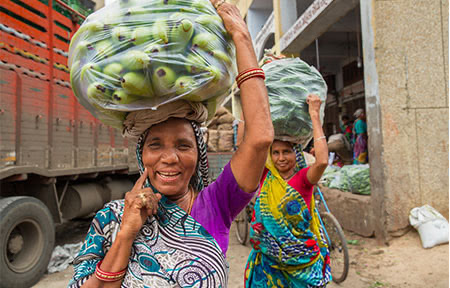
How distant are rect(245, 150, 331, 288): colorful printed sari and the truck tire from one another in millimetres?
2751

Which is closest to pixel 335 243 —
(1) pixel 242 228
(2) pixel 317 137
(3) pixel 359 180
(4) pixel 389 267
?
(4) pixel 389 267

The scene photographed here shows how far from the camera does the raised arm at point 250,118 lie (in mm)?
1068

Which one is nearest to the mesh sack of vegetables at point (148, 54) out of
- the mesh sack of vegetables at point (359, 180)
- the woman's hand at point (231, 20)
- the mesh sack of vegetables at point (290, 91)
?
the woman's hand at point (231, 20)

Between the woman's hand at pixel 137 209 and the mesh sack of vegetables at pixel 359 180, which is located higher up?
the woman's hand at pixel 137 209

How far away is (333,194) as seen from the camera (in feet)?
19.5

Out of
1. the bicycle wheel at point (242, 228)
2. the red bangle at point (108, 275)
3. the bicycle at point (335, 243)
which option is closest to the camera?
the red bangle at point (108, 275)

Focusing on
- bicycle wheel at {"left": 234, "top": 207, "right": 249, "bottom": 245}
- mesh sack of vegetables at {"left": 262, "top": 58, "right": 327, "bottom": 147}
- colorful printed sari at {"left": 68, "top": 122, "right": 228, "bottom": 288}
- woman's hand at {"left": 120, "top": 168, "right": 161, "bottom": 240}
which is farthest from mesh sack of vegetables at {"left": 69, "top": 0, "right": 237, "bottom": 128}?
bicycle wheel at {"left": 234, "top": 207, "right": 249, "bottom": 245}

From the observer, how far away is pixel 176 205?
3.73 ft

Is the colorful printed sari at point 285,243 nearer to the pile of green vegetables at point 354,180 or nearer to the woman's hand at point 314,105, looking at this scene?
the woman's hand at point 314,105

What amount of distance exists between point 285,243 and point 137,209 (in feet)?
4.78

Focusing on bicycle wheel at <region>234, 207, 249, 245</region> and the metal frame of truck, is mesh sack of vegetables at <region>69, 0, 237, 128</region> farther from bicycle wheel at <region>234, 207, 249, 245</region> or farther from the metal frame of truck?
bicycle wheel at <region>234, 207, 249, 245</region>

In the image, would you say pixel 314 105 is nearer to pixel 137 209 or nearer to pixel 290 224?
pixel 290 224

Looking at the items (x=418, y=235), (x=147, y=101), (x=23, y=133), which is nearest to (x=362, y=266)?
(x=418, y=235)

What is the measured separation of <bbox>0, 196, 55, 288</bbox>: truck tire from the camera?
11.4 feet
